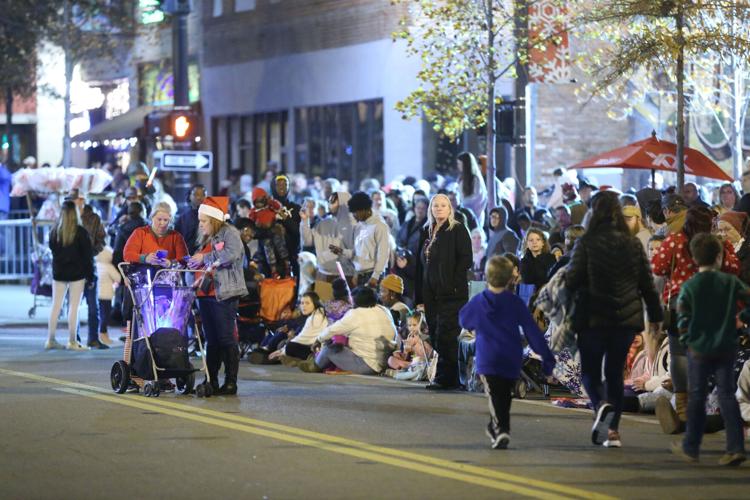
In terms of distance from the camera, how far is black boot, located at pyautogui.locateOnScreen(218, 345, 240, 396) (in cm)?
1462

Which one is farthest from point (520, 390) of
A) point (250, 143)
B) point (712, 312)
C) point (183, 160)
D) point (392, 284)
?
point (250, 143)

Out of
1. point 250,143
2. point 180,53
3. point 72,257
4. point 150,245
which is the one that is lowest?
point 72,257

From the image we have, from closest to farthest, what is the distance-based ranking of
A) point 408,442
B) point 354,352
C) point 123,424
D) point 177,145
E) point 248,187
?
point 408,442 → point 123,424 → point 354,352 → point 177,145 → point 248,187

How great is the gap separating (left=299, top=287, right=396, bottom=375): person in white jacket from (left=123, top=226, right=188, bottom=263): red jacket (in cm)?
244

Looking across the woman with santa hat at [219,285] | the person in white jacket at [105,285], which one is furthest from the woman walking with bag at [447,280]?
the person in white jacket at [105,285]

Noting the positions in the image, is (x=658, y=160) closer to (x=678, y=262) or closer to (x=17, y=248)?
(x=678, y=262)

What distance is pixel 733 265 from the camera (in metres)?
12.2

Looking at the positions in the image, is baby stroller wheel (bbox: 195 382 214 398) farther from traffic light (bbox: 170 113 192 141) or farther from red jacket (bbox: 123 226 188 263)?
traffic light (bbox: 170 113 192 141)

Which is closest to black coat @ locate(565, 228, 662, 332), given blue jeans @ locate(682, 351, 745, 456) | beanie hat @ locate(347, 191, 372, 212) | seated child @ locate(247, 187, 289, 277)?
blue jeans @ locate(682, 351, 745, 456)

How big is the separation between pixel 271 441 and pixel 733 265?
147 inches

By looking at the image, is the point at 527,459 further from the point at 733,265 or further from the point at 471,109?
the point at 471,109

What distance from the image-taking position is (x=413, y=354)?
16719 millimetres

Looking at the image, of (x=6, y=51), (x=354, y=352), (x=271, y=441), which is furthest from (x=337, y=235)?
(x=6, y=51)

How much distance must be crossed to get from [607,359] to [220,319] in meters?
4.41
